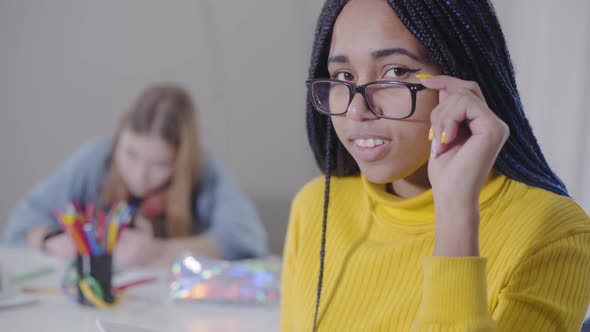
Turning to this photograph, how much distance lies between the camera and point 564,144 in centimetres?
102

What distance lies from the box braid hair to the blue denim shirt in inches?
52.4

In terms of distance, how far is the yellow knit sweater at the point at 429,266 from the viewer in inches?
24.9

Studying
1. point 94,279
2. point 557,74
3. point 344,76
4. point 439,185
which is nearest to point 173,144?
point 94,279

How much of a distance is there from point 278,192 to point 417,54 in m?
1.87

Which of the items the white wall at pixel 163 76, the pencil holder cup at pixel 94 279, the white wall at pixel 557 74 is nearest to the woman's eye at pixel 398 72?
the white wall at pixel 557 74

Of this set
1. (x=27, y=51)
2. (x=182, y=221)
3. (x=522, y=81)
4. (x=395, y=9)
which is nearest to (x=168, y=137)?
(x=182, y=221)

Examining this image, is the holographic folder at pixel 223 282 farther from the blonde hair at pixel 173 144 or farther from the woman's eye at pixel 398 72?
the blonde hair at pixel 173 144

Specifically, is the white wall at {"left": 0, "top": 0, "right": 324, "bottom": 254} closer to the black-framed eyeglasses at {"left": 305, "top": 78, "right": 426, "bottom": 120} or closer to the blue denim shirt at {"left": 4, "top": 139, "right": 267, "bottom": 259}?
the blue denim shirt at {"left": 4, "top": 139, "right": 267, "bottom": 259}

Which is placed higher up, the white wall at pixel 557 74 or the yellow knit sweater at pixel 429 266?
the white wall at pixel 557 74

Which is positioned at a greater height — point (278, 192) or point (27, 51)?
point (27, 51)

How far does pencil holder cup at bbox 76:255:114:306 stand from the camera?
48.1 inches

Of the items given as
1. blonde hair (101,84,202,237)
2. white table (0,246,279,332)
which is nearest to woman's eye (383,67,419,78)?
white table (0,246,279,332)

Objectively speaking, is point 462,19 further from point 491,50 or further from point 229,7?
point 229,7

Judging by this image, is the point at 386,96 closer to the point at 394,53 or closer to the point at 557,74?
the point at 394,53
